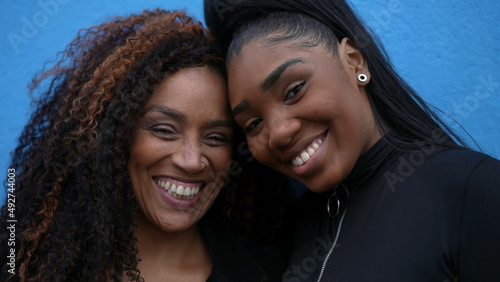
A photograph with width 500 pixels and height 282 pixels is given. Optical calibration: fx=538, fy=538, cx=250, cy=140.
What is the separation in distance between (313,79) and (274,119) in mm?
213

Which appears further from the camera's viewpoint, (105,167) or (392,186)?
(105,167)

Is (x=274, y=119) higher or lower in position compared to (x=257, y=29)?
lower

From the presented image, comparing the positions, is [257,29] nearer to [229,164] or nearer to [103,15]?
[229,164]

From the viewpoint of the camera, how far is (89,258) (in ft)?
7.29

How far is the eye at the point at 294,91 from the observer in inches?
79.4

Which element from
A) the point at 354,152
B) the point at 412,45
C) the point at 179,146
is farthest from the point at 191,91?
the point at 412,45

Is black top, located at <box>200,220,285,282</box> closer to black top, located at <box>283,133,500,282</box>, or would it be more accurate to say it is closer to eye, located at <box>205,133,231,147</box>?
black top, located at <box>283,133,500,282</box>

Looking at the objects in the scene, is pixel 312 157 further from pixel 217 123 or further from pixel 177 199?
pixel 177 199

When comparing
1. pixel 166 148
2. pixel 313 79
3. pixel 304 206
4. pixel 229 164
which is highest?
pixel 313 79

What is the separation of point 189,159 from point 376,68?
2.82 ft

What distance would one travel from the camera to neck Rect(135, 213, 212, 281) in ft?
8.08

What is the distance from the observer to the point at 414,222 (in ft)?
5.99

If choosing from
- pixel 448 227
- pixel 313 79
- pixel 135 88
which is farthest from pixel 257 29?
pixel 448 227

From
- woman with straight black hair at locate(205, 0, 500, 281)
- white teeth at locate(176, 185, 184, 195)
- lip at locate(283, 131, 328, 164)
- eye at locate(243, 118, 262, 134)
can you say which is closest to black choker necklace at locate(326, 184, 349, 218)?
woman with straight black hair at locate(205, 0, 500, 281)
